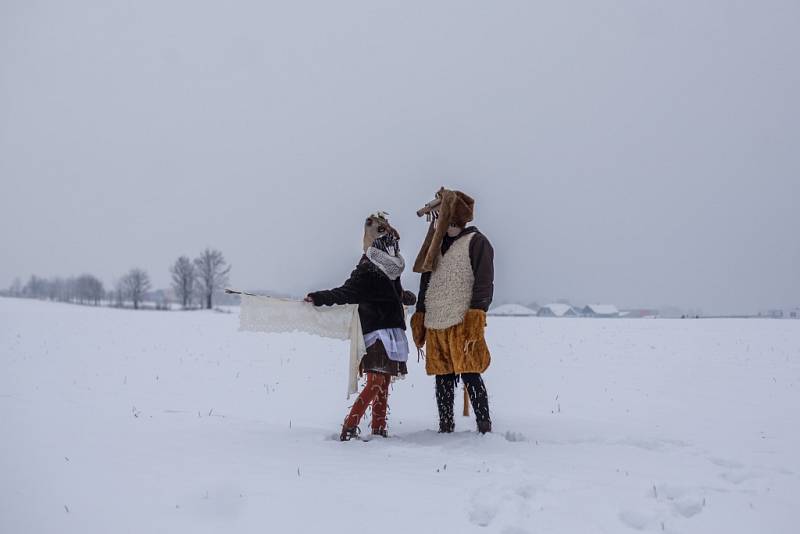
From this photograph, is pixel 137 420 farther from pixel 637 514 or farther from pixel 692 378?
pixel 692 378

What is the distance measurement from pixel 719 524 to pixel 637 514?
464mm

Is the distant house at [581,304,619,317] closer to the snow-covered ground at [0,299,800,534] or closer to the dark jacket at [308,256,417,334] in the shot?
the snow-covered ground at [0,299,800,534]

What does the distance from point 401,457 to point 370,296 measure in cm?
163

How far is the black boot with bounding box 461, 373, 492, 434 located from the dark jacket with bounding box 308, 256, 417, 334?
0.95m

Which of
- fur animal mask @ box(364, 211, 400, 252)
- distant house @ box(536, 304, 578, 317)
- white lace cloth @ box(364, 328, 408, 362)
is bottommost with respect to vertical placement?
distant house @ box(536, 304, 578, 317)

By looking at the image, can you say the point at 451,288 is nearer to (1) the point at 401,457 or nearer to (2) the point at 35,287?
(1) the point at 401,457

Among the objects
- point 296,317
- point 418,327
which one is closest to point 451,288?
point 418,327

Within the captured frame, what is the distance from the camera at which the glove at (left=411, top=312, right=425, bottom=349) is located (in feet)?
18.9

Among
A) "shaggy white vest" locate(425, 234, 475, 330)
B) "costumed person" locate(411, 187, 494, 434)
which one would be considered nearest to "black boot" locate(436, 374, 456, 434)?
"costumed person" locate(411, 187, 494, 434)

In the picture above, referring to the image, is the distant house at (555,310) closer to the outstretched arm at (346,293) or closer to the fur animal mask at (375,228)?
the fur animal mask at (375,228)

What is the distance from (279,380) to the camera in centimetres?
995

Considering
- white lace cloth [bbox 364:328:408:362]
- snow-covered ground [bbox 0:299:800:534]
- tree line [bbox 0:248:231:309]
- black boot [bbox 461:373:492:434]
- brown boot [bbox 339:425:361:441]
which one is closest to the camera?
snow-covered ground [bbox 0:299:800:534]

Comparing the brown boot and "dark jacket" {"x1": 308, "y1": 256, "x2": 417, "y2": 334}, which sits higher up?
"dark jacket" {"x1": 308, "y1": 256, "x2": 417, "y2": 334}

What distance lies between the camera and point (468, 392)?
17.8 feet
